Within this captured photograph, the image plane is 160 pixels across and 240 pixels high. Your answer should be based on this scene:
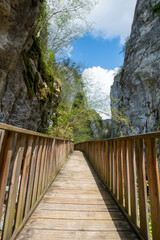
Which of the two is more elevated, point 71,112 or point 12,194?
point 71,112

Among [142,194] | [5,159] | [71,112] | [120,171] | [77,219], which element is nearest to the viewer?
[5,159]

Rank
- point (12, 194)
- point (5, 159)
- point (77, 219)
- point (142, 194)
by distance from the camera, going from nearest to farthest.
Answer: point (5, 159) → point (12, 194) → point (142, 194) → point (77, 219)

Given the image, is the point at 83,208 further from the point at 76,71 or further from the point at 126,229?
the point at 76,71

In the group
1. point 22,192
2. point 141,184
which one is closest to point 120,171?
point 141,184

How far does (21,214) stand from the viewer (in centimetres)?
136

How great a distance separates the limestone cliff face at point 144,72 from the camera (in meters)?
9.97

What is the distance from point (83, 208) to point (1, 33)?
4649 millimetres

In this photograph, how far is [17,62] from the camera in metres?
4.23

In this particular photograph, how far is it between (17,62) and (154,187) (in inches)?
199

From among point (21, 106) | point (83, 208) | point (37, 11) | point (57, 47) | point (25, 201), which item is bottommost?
point (83, 208)

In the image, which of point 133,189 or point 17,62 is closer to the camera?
point 133,189

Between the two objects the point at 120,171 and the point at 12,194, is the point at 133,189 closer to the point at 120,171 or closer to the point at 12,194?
the point at 120,171

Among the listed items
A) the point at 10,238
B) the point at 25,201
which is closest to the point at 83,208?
the point at 25,201

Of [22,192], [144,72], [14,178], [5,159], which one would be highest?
[144,72]
